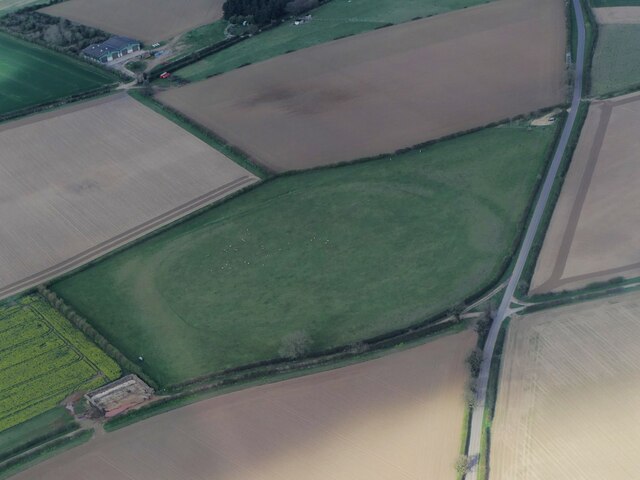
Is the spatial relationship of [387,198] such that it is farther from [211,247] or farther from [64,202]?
[64,202]

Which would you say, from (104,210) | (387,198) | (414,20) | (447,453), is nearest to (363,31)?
(414,20)

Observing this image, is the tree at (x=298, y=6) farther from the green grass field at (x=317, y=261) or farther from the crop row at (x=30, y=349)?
the crop row at (x=30, y=349)

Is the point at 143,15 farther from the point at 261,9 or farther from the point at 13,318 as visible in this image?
the point at 13,318

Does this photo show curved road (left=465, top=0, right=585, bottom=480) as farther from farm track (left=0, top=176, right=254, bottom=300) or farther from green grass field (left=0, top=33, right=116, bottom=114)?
green grass field (left=0, top=33, right=116, bottom=114)

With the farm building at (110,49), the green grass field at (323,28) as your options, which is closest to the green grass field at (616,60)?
the green grass field at (323,28)

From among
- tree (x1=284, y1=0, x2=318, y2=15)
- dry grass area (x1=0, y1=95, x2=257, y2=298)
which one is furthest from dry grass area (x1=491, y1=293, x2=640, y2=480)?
Answer: tree (x1=284, y1=0, x2=318, y2=15)
